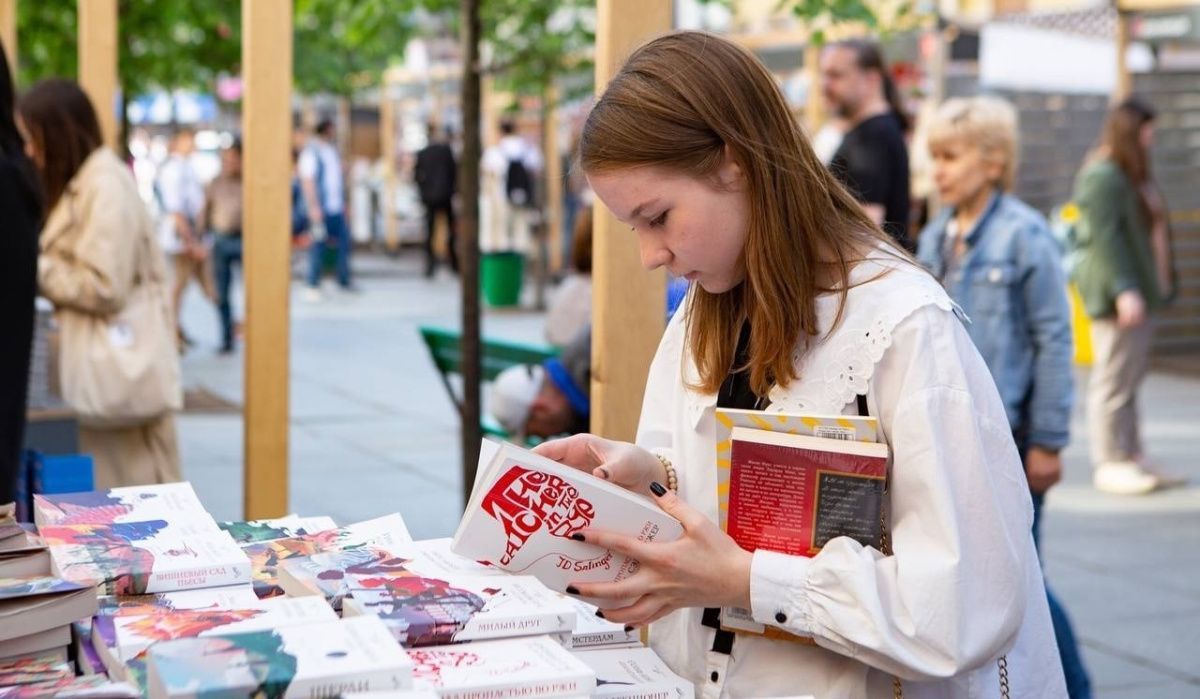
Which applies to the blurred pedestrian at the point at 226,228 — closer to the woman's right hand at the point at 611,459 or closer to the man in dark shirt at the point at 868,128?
the man in dark shirt at the point at 868,128

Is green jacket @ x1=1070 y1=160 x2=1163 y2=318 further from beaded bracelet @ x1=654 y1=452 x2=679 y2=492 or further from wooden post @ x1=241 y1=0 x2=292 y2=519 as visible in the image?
beaded bracelet @ x1=654 y1=452 x2=679 y2=492

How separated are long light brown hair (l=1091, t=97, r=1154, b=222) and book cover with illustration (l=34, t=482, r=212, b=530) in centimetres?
730

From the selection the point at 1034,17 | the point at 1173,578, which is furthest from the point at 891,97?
the point at 1034,17

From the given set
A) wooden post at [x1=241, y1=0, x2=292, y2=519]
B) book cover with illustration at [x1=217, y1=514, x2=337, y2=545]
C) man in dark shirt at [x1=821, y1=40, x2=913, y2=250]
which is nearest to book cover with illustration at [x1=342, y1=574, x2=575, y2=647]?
book cover with illustration at [x1=217, y1=514, x2=337, y2=545]

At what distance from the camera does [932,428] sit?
2.21 meters

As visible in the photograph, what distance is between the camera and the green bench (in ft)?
21.8

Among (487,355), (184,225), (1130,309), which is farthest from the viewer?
(184,225)

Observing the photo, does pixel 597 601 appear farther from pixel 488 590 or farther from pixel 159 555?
pixel 159 555

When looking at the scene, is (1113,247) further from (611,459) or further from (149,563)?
(149,563)

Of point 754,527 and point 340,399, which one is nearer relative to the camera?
point 754,527

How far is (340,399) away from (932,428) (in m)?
10.1

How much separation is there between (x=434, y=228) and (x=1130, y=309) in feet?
53.2

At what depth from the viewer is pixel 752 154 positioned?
7.60 ft

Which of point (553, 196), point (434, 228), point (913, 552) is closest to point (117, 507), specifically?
point (913, 552)
